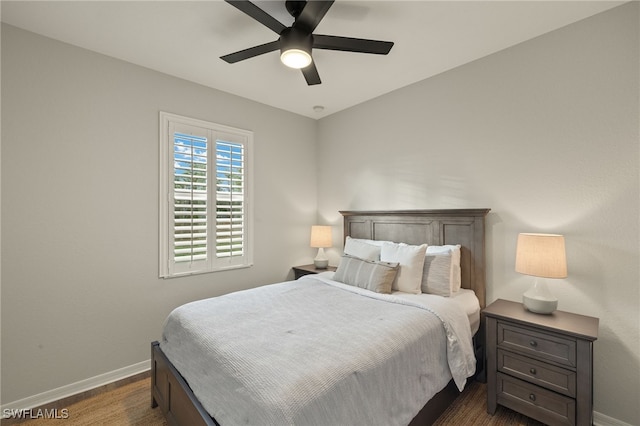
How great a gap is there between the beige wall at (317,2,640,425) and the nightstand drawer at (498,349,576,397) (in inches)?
20.3

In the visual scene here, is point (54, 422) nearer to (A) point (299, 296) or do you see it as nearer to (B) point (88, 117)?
(A) point (299, 296)

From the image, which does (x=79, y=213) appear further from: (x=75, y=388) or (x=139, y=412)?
(x=139, y=412)

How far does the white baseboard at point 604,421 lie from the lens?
1.97m

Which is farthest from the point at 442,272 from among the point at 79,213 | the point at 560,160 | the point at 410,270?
the point at 79,213

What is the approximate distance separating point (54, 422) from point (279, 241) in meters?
2.52

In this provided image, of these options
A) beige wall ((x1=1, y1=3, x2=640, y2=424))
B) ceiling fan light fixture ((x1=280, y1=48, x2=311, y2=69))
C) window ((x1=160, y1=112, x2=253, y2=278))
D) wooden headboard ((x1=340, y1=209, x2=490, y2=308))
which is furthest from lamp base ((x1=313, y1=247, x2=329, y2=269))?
ceiling fan light fixture ((x1=280, y1=48, x2=311, y2=69))

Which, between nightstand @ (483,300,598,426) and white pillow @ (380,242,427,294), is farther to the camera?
white pillow @ (380,242,427,294)

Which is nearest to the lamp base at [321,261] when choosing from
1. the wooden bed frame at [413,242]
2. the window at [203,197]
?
the wooden bed frame at [413,242]

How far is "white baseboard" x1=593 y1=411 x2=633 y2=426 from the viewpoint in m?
1.97

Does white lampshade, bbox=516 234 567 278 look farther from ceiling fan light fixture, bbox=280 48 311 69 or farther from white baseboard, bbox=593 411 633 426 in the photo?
ceiling fan light fixture, bbox=280 48 311 69

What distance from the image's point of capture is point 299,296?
2453 mm

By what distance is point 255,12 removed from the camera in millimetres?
1640

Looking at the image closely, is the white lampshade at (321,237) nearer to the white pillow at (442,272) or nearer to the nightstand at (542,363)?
the white pillow at (442,272)

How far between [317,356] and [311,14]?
191 cm
